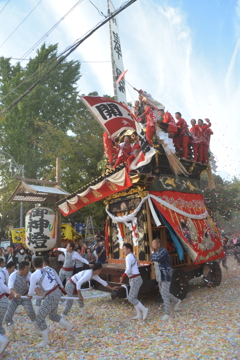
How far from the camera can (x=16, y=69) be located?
28.0m

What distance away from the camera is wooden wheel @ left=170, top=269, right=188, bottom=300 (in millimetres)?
7137

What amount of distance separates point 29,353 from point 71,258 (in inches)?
123

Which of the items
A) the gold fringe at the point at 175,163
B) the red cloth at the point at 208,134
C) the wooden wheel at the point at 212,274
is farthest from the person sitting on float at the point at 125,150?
the wooden wheel at the point at 212,274

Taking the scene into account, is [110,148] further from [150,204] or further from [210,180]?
[210,180]

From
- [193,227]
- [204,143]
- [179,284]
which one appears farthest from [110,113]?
[179,284]

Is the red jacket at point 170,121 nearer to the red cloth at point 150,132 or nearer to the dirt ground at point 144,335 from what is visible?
the red cloth at point 150,132

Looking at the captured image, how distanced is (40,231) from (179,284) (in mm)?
6142

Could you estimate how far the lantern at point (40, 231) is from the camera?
10.6 metres

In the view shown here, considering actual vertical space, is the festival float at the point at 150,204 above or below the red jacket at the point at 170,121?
below

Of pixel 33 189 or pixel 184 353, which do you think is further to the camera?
pixel 33 189

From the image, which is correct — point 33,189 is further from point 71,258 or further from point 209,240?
point 209,240

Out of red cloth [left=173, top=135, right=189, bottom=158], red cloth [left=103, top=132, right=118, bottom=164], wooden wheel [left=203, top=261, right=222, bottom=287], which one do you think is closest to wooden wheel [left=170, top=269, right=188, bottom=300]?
wooden wheel [left=203, top=261, right=222, bottom=287]

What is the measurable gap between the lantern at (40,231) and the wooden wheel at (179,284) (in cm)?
584

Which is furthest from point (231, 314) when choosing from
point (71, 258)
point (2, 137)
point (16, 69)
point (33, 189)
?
point (16, 69)
